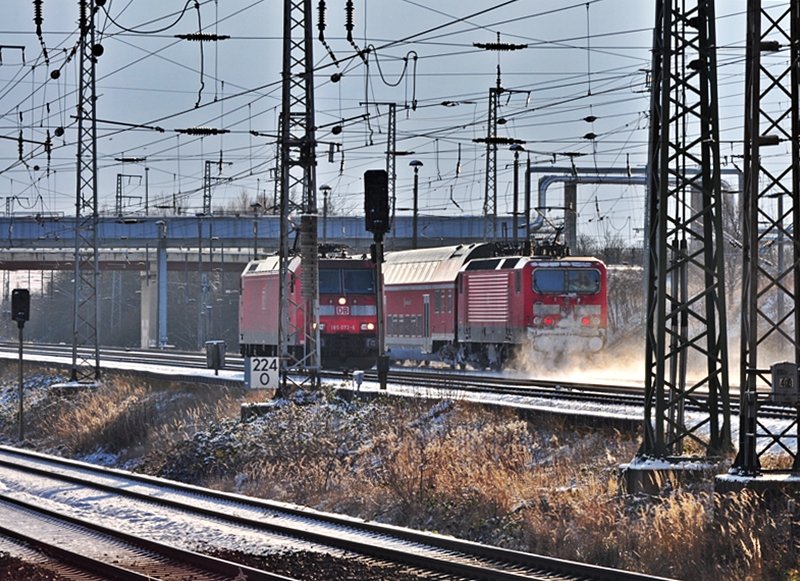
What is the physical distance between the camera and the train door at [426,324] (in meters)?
42.6

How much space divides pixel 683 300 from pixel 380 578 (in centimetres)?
500

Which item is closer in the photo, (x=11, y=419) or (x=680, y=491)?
(x=680, y=491)

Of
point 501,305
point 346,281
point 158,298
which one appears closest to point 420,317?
point 501,305

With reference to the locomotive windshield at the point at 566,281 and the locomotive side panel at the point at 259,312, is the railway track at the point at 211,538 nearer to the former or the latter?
the locomotive windshield at the point at 566,281

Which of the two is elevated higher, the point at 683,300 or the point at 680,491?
the point at 683,300

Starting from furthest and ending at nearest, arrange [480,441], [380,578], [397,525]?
[480,441] < [397,525] < [380,578]

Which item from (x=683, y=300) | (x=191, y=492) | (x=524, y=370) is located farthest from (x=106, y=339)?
(x=683, y=300)

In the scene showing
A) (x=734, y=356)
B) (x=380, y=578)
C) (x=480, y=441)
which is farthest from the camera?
(x=734, y=356)

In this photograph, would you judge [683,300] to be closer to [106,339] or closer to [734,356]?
[734,356]

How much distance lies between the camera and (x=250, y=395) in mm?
28250

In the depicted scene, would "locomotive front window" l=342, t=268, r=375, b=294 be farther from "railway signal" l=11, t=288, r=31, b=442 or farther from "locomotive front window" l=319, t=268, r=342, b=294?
"railway signal" l=11, t=288, r=31, b=442

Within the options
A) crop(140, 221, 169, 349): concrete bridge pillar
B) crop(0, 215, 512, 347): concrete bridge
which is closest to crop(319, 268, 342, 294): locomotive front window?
crop(140, 221, 169, 349): concrete bridge pillar

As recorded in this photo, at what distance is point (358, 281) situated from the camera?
123ft

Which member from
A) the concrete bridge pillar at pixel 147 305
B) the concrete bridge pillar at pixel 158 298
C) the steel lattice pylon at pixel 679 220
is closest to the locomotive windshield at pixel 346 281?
the steel lattice pylon at pixel 679 220
